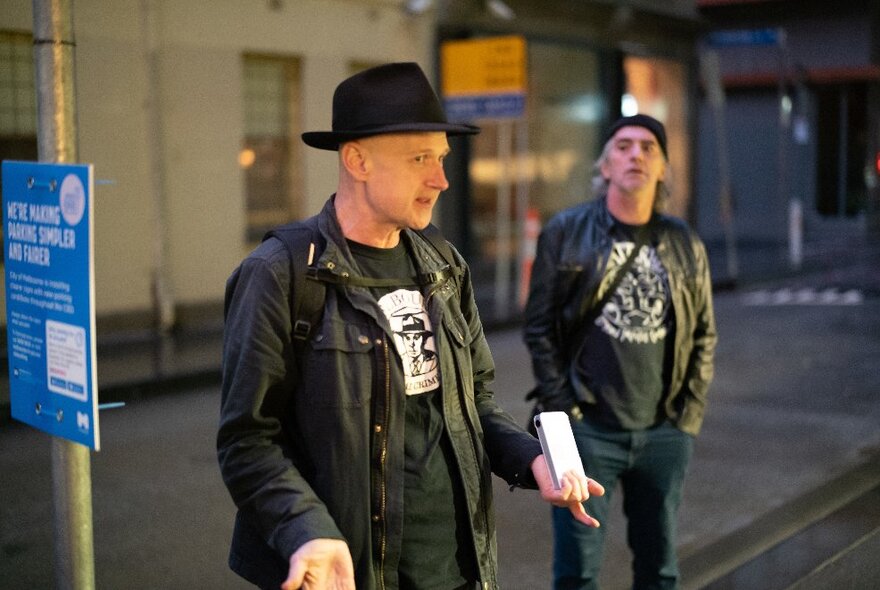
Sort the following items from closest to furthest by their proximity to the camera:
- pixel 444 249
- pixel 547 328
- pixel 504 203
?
1. pixel 444 249
2. pixel 547 328
3. pixel 504 203

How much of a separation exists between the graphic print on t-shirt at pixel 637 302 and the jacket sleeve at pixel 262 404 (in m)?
1.99

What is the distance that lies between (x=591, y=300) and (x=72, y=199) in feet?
6.52

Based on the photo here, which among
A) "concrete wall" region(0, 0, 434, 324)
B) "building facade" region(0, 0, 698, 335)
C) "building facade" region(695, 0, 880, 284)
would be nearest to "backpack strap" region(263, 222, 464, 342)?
"building facade" region(0, 0, 698, 335)

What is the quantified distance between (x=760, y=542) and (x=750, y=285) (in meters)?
15.3

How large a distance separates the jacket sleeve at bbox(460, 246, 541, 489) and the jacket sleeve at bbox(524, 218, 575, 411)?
4.23ft

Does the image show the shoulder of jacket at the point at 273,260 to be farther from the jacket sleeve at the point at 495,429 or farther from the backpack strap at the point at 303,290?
the jacket sleeve at the point at 495,429

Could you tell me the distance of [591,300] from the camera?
4359 millimetres

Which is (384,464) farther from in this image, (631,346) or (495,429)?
(631,346)

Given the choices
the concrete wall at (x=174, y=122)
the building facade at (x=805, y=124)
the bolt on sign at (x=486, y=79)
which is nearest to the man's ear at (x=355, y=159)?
the concrete wall at (x=174, y=122)

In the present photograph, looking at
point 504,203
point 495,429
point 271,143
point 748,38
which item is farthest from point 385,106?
point 748,38

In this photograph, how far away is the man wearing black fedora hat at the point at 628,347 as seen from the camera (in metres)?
4.29

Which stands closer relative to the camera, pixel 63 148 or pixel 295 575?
pixel 295 575

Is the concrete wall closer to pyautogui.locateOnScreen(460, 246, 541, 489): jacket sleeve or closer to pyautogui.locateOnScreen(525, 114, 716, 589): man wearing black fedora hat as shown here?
pyautogui.locateOnScreen(525, 114, 716, 589): man wearing black fedora hat

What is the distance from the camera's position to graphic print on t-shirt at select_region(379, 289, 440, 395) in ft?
8.82
